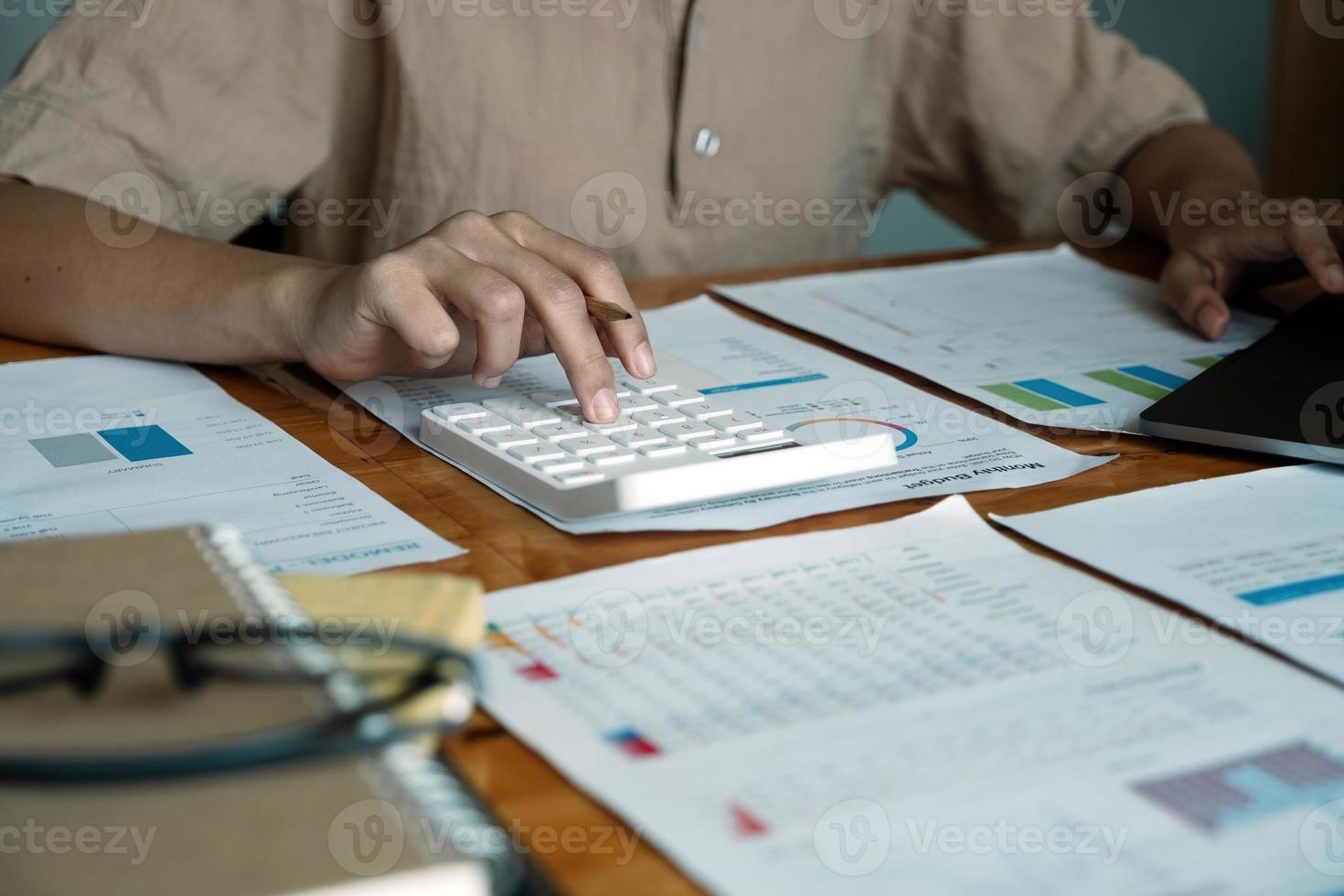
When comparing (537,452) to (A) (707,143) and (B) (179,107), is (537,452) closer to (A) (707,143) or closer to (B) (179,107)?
(B) (179,107)

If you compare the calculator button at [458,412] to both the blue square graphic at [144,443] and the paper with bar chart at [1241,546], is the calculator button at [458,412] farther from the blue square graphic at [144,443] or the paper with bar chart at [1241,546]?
the paper with bar chart at [1241,546]

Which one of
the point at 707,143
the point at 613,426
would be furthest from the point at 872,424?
the point at 707,143

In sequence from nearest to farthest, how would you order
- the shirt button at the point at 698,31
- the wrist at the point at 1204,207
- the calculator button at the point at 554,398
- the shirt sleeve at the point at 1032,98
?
the calculator button at the point at 554,398, the wrist at the point at 1204,207, the shirt button at the point at 698,31, the shirt sleeve at the point at 1032,98

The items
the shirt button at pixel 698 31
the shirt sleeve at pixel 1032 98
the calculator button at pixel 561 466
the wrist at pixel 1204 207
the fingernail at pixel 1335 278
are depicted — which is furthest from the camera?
the shirt sleeve at pixel 1032 98

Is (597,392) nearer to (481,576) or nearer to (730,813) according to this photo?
(481,576)

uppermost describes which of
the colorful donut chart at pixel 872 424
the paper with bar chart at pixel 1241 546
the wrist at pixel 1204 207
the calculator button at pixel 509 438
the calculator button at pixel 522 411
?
the wrist at pixel 1204 207

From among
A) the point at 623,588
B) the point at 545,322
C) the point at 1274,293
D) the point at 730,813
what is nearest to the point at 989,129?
the point at 1274,293

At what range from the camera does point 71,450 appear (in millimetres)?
609

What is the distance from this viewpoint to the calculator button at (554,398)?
643mm

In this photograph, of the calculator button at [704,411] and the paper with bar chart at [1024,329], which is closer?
the calculator button at [704,411]

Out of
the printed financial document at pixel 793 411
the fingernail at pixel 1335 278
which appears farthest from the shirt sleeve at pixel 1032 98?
the printed financial document at pixel 793 411

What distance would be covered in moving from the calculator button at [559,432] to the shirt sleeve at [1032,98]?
0.76 metres

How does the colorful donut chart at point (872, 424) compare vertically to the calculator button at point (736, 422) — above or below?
below

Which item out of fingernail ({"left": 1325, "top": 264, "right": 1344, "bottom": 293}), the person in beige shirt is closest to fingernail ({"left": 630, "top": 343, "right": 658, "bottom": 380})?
the person in beige shirt
